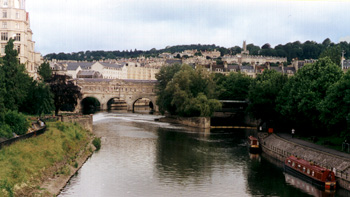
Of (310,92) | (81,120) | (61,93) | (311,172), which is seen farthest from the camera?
(61,93)

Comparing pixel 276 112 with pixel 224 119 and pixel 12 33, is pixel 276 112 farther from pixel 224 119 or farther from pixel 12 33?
pixel 12 33

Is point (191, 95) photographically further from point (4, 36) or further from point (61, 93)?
point (4, 36)

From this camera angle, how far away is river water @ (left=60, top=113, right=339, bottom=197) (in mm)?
38188

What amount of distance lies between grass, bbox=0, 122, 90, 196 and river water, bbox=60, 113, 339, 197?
2.47m

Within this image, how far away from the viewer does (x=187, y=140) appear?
6825cm

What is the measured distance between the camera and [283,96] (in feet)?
227

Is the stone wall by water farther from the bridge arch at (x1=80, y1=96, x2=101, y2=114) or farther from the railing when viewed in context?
the bridge arch at (x1=80, y1=96, x2=101, y2=114)

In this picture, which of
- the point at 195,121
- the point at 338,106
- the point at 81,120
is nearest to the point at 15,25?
the point at 81,120

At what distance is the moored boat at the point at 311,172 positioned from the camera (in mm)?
38250

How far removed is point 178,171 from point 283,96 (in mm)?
29540

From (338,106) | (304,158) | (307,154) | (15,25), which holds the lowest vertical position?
(304,158)

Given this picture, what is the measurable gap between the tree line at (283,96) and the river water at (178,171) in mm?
8000

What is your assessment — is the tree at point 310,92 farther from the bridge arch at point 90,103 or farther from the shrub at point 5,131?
the bridge arch at point 90,103

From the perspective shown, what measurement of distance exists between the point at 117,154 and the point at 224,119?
2308 inches
